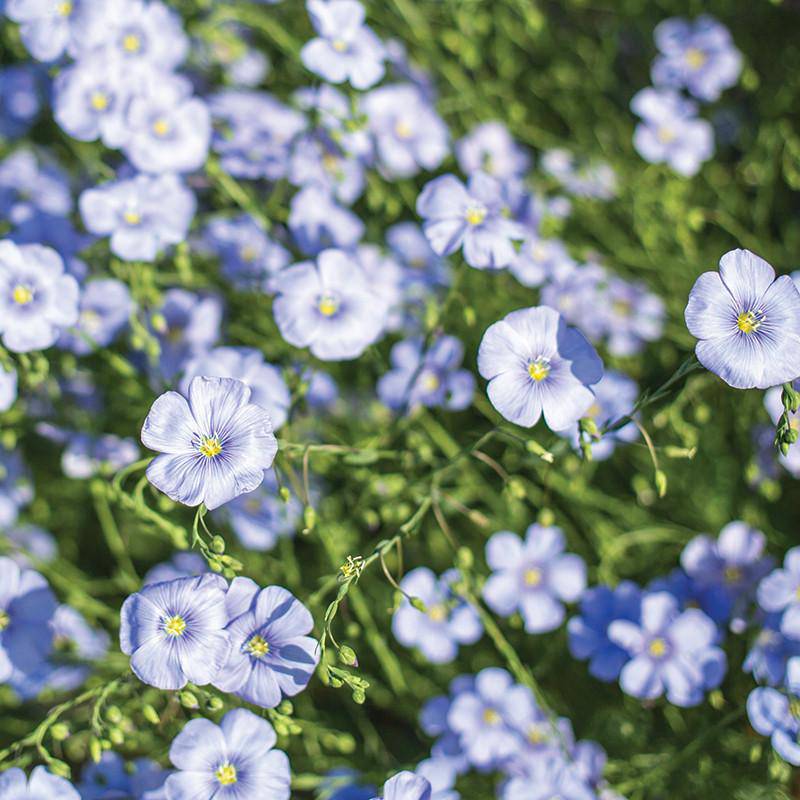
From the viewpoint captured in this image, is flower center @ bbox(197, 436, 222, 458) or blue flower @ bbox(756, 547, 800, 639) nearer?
flower center @ bbox(197, 436, 222, 458)

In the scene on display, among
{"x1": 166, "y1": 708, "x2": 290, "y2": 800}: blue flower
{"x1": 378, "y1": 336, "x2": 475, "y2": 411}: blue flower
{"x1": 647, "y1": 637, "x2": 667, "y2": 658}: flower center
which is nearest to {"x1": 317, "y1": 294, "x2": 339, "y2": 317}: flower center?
{"x1": 378, "y1": 336, "x2": 475, "y2": 411}: blue flower

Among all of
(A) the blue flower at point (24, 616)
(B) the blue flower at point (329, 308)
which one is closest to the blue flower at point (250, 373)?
(B) the blue flower at point (329, 308)

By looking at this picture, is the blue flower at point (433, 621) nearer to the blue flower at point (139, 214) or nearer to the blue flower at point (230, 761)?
the blue flower at point (230, 761)

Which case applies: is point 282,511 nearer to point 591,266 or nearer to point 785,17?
point 591,266

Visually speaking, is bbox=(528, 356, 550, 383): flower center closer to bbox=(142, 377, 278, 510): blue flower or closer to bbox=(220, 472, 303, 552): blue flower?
bbox=(142, 377, 278, 510): blue flower

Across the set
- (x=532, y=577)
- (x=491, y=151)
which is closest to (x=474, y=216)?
(x=491, y=151)

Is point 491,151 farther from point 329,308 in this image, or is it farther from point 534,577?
point 534,577
